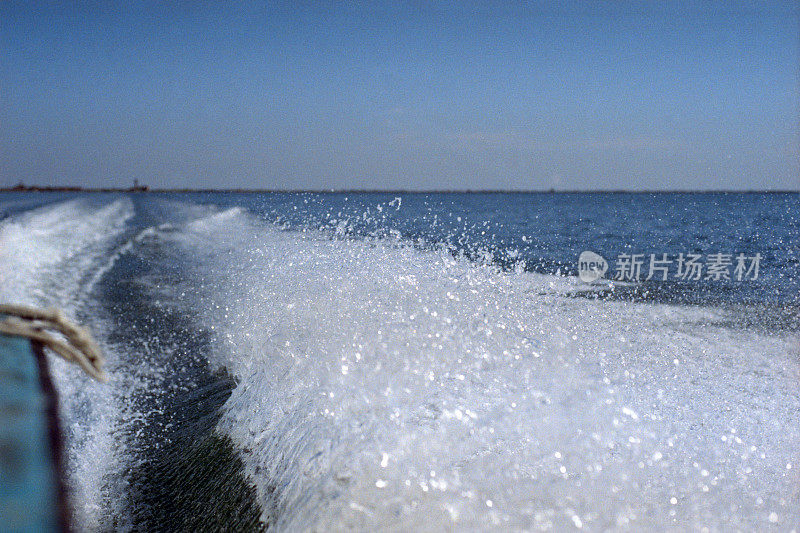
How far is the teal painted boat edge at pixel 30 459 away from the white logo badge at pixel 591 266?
22.5 feet

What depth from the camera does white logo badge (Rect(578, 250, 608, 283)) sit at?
7.64 meters

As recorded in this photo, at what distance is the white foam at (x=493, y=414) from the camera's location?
1.90m

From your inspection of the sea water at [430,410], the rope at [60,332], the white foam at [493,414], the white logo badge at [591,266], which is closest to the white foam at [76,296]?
the sea water at [430,410]

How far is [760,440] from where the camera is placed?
2475 mm

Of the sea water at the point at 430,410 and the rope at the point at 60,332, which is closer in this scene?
the rope at the point at 60,332

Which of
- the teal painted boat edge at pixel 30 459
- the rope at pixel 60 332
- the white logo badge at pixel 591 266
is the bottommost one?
the white logo badge at pixel 591 266

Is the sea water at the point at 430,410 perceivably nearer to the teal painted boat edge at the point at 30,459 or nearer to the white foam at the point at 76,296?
the white foam at the point at 76,296

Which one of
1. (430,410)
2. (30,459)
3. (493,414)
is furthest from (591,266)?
(30,459)

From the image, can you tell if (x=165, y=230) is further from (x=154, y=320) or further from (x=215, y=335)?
(x=215, y=335)

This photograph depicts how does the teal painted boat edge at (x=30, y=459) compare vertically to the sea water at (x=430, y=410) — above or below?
above

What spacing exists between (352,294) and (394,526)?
2182 mm

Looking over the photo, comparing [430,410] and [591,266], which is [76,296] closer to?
[430,410]

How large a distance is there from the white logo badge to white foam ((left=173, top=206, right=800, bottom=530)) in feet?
10.6

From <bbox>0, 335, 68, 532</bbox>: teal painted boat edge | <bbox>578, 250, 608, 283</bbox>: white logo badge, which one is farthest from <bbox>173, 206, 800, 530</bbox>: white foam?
<bbox>578, 250, 608, 283</bbox>: white logo badge
